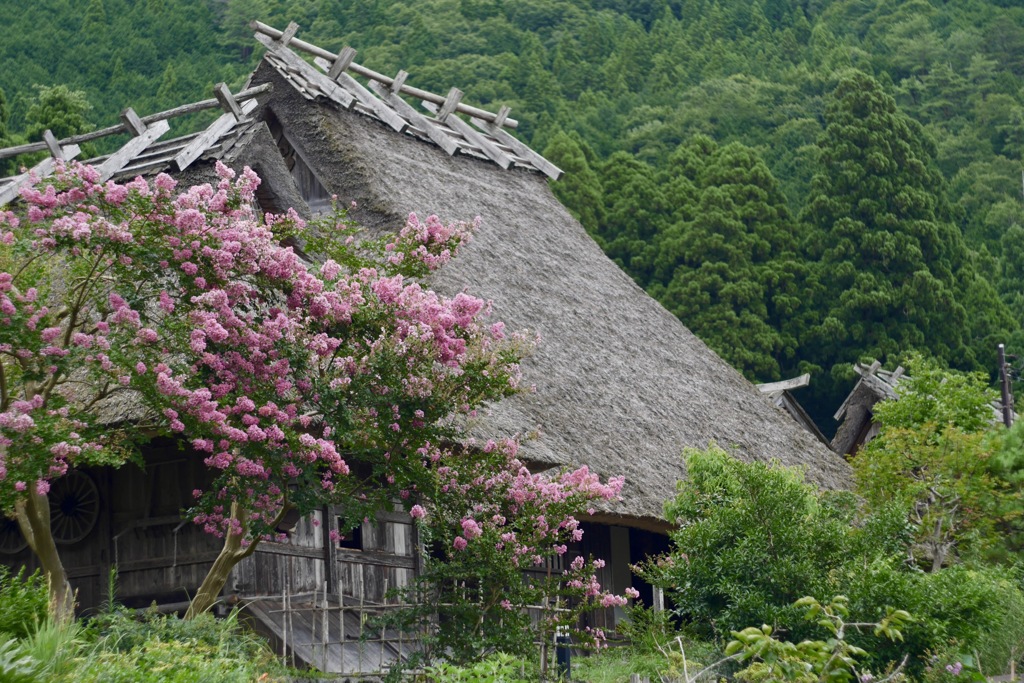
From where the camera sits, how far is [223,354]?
10.1 meters

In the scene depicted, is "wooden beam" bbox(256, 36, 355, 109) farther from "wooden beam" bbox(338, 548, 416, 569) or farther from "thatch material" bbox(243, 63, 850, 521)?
"wooden beam" bbox(338, 548, 416, 569)

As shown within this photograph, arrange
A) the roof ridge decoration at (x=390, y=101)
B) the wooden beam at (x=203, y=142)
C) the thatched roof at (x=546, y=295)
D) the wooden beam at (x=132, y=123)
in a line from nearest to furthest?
the wooden beam at (x=203, y=142) → the thatched roof at (x=546, y=295) → the wooden beam at (x=132, y=123) → the roof ridge decoration at (x=390, y=101)

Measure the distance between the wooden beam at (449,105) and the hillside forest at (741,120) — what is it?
35.2ft

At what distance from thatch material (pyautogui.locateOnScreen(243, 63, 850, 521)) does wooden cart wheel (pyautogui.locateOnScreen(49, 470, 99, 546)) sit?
3956mm

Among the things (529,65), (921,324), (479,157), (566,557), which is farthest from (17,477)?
(529,65)

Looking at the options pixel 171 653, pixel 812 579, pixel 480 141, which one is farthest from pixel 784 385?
pixel 171 653

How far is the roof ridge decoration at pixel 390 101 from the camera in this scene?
2002cm

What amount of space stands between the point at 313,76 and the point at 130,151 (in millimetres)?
4297

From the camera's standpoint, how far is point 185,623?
1016 cm

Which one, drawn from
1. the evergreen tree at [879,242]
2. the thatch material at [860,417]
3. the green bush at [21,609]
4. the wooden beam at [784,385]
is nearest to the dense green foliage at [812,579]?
the green bush at [21,609]

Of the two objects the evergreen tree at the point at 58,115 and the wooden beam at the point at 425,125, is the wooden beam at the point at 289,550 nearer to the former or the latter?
the wooden beam at the point at 425,125

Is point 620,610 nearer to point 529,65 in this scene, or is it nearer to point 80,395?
point 80,395

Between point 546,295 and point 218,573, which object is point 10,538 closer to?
point 218,573

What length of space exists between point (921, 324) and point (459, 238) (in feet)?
85.9
